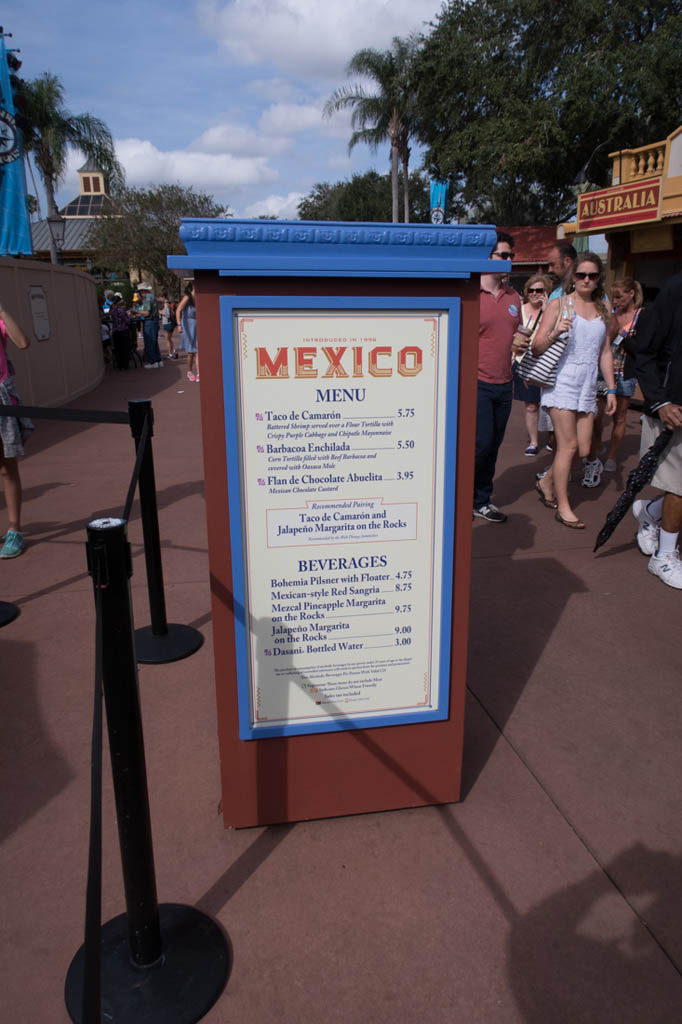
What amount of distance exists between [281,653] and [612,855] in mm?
1296

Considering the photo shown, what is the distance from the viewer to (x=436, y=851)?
2498mm

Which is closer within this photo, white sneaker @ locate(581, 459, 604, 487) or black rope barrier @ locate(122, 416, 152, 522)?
black rope barrier @ locate(122, 416, 152, 522)

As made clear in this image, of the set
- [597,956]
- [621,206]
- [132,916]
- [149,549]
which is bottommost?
[597,956]

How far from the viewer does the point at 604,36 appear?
1127 inches

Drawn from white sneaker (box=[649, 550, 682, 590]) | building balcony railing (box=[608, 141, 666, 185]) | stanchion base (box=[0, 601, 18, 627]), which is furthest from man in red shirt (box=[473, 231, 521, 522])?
building balcony railing (box=[608, 141, 666, 185])

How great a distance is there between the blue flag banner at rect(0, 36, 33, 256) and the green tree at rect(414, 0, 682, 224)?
71.4 feet

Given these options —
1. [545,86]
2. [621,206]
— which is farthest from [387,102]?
[621,206]

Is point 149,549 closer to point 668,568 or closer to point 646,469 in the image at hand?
point 646,469

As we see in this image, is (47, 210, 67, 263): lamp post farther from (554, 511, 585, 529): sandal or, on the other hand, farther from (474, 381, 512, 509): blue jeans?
(554, 511, 585, 529): sandal

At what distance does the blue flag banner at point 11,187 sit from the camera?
1307 cm

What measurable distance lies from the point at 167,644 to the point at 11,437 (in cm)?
212

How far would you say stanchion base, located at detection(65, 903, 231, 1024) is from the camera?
6.31 ft

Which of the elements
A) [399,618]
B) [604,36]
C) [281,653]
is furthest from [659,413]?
[604,36]

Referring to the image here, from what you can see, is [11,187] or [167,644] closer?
[167,644]
